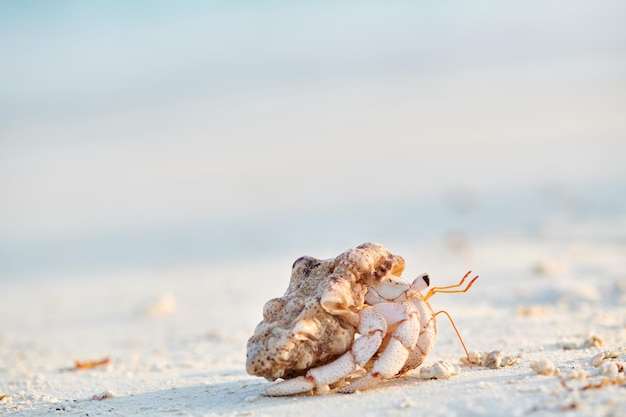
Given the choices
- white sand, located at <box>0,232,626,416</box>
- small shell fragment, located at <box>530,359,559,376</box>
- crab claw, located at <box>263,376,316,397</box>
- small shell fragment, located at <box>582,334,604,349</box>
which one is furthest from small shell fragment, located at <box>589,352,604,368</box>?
crab claw, located at <box>263,376,316,397</box>

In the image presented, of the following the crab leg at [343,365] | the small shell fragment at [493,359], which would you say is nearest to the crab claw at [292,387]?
the crab leg at [343,365]

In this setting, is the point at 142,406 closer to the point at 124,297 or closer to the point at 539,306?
the point at 539,306

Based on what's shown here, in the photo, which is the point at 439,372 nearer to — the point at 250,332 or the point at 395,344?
the point at 395,344

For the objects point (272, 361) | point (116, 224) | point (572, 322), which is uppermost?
point (116, 224)

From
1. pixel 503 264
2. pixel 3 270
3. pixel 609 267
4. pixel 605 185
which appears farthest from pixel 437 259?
pixel 3 270

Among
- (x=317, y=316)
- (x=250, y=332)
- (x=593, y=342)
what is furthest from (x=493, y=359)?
(x=250, y=332)

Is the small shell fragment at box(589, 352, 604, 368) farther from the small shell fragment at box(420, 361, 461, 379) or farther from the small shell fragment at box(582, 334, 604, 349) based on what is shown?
the small shell fragment at box(582, 334, 604, 349)
